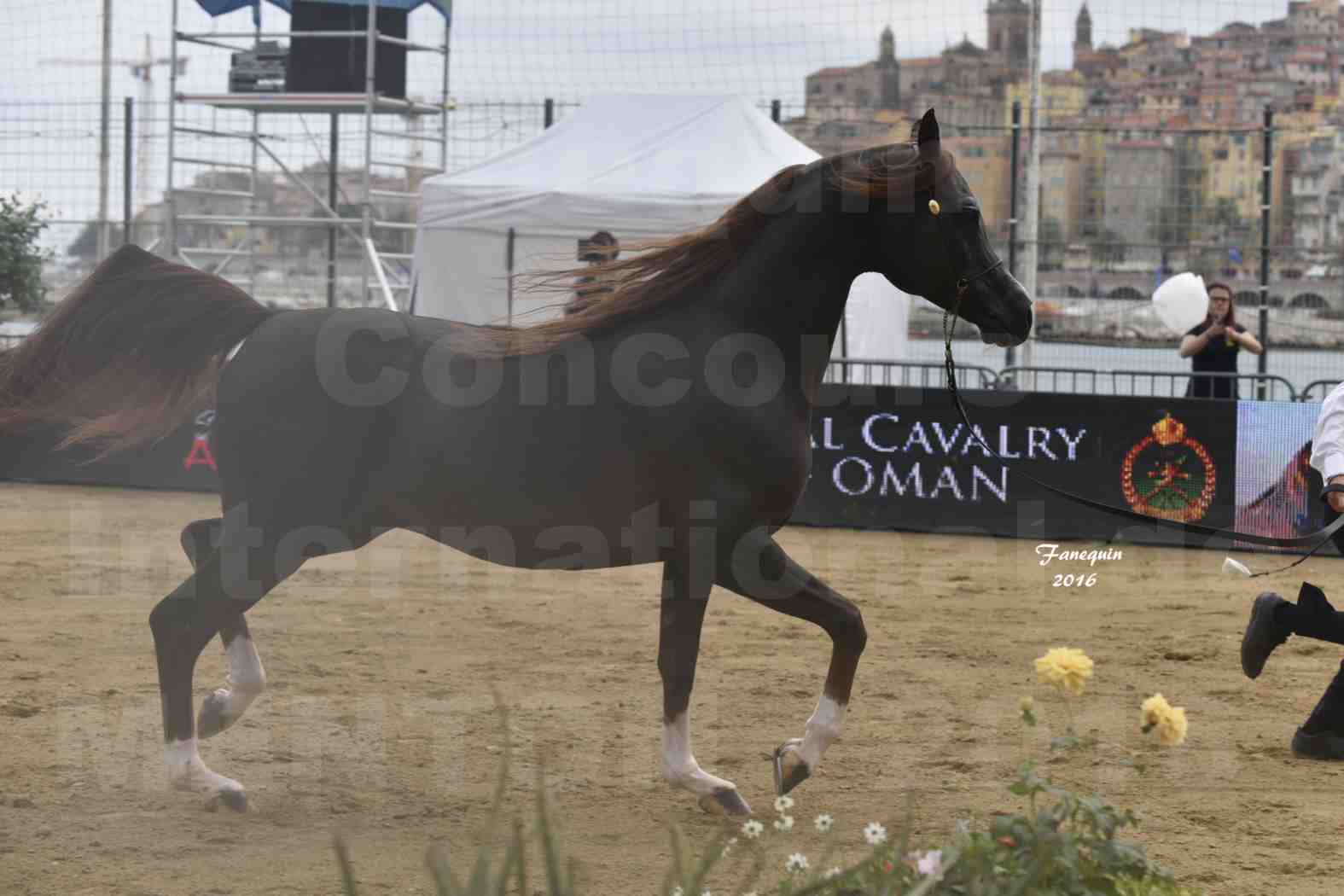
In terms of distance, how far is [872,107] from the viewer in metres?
13.9

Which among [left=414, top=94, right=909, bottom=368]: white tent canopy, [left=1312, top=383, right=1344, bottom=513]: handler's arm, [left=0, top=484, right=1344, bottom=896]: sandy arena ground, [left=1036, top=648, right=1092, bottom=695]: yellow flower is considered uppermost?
[left=414, top=94, right=909, bottom=368]: white tent canopy

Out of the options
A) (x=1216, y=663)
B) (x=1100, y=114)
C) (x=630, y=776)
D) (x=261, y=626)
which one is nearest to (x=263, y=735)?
(x=630, y=776)

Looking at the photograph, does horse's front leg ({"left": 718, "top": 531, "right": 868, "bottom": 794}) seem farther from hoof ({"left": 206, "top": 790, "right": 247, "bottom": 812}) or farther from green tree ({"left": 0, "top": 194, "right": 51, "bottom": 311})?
green tree ({"left": 0, "top": 194, "right": 51, "bottom": 311})

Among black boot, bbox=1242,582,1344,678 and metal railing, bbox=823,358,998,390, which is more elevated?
metal railing, bbox=823,358,998,390

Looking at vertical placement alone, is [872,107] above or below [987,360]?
above

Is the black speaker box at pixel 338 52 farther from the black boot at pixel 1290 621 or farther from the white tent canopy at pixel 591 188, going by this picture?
the black boot at pixel 1290 621

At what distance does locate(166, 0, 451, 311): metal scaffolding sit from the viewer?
45.4ft

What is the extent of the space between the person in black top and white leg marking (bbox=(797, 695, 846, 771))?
7430 millimetres

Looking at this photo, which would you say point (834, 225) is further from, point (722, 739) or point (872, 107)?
point (872, 107)

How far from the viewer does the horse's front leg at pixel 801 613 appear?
15.1 feet

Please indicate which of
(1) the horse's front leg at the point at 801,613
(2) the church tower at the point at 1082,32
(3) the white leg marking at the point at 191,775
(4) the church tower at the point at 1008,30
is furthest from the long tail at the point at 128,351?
(4) the church tower at the point at 1008,30

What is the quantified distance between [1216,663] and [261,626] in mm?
4362

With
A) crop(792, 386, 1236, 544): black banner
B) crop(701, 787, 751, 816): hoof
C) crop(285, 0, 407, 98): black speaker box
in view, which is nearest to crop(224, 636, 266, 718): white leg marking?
crop(701, 787, 751, 816): hoof

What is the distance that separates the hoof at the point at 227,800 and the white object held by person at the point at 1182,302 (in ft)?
29.3
